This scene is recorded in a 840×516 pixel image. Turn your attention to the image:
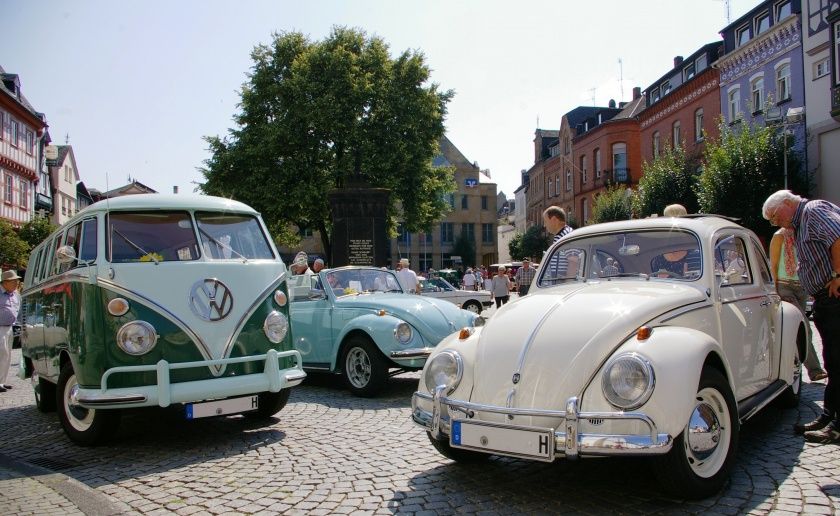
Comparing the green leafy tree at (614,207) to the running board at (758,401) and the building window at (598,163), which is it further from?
the running board at (758,401)

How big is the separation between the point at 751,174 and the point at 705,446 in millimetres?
23226

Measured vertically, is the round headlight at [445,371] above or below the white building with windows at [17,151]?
below

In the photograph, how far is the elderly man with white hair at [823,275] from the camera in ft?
16.7

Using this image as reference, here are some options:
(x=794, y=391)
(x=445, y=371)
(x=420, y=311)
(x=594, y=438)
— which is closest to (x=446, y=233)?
(x=420, y=311)

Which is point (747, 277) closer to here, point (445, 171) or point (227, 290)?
point (227, 290)

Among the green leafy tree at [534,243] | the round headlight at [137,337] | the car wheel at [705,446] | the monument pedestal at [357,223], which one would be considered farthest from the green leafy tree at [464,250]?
the car wheel at [705,446]

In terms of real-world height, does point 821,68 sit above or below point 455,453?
above

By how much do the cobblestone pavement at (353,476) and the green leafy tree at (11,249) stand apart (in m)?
22.3

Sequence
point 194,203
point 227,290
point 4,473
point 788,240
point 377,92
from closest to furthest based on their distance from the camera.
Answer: point 4,473
point 227,290
point 194,203
point 788,240
point 377,92

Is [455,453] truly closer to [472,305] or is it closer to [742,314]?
[742,314]

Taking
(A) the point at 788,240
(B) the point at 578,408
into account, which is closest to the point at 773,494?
(B) the point at 578,408

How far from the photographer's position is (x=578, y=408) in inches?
147

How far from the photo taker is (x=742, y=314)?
505 cm

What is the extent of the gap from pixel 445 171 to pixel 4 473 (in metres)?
31.6
